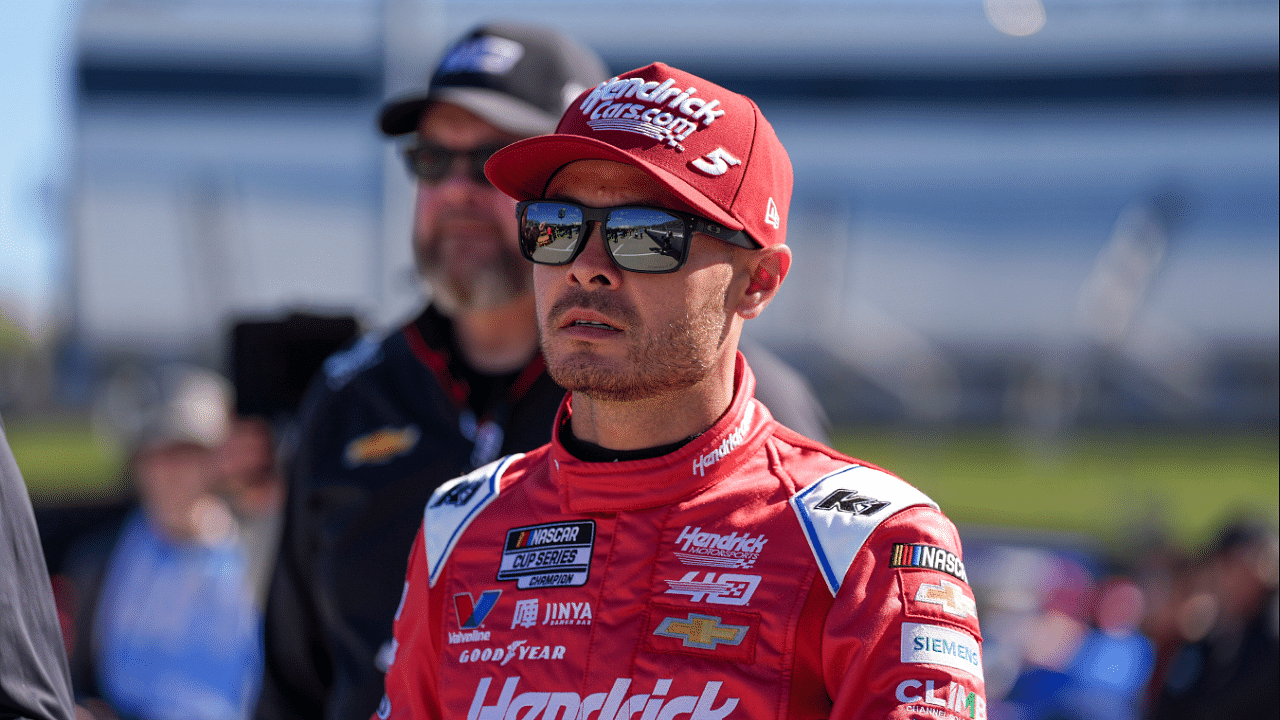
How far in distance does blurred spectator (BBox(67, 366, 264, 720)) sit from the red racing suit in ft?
7.48

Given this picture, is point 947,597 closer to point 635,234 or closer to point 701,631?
point 701,631

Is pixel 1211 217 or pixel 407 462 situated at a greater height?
pixel 407 462

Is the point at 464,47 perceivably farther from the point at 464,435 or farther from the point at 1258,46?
the point at 1258,46

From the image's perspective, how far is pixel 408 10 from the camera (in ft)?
19.5

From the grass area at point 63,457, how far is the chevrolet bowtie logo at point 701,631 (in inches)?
449

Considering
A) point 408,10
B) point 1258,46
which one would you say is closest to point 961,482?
point 408,10

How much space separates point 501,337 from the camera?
2.44 metres

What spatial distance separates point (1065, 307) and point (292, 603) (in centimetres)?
2412

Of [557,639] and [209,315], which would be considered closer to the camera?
[557,639]

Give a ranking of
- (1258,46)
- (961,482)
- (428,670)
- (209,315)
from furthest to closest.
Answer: (209,315) → (1258,46) → (961,482) → (428,670)

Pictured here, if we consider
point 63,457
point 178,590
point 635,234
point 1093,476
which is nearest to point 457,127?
point 635,234

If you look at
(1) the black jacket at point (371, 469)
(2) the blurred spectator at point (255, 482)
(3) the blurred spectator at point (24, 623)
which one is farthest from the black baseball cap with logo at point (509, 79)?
(2) the blurred spectator at point (255, 482)

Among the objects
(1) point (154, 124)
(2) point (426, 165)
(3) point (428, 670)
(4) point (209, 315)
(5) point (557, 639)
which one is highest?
(2) point (426, 165)

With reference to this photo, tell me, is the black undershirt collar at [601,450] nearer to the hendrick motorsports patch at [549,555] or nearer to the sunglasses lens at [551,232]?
the hendrick motorsports patch at [549,555]
